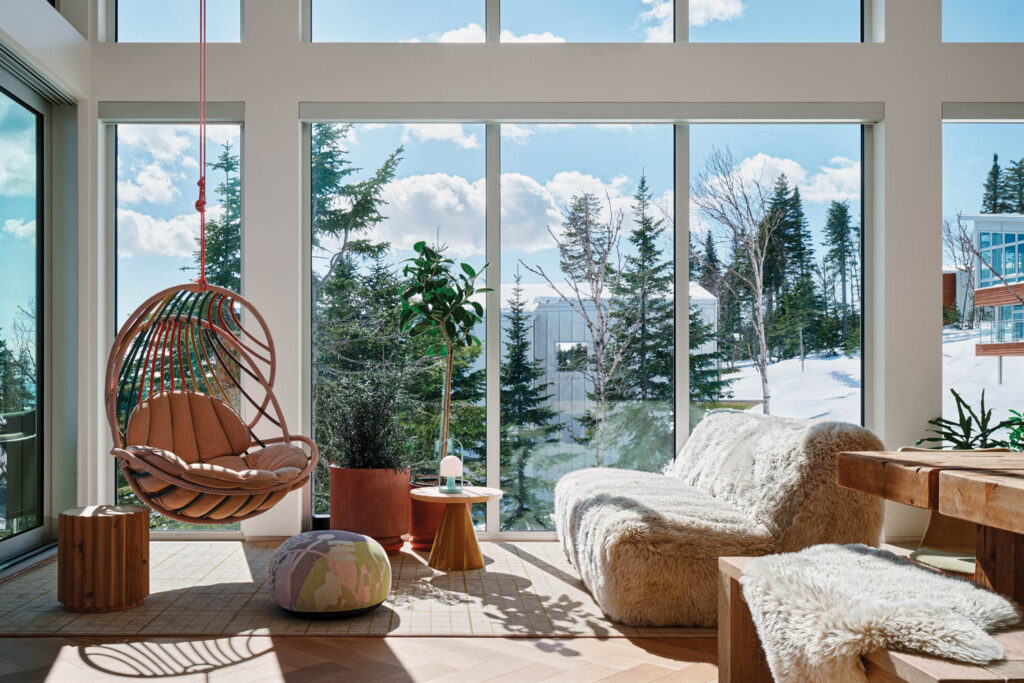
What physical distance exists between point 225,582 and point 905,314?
3.89 meters

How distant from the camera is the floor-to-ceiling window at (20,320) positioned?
12.7 ft

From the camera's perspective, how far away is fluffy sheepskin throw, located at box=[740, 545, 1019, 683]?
4.45ft

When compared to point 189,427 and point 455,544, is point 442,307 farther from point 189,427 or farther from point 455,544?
point 189,427

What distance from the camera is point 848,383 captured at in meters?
4.70

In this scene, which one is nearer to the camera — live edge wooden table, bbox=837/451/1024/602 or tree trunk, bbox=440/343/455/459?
live edge wooden table, bbox=837/451/1024/602

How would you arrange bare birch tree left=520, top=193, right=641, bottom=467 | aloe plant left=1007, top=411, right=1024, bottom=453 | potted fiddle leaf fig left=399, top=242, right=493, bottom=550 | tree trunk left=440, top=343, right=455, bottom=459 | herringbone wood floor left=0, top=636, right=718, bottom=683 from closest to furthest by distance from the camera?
herringbone wood floor left=0, top=636, right=718, bottom=683 < aloe plant left=1007, top=411, right=1024, bottom=453 < potted fiddle leaf fig left=399, top=242, right=493, bottom=550 < tree trunk left=440, top=343, right=455, bottom=459 < bare birch tree left=520, top=193, right=641, bottom=467

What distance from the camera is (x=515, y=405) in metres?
4.68

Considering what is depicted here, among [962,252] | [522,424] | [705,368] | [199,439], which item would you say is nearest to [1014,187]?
[962,252]

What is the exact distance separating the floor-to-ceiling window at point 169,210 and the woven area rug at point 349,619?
1.11m

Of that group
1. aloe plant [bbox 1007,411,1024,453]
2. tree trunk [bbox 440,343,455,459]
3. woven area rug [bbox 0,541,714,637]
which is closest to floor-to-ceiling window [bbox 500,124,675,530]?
tree trunk [bbox 440,343,455,459]

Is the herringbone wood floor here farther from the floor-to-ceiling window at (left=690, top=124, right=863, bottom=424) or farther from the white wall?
the floor-to-ceiling window at (left=690, top=124, right=863, bottom=424)

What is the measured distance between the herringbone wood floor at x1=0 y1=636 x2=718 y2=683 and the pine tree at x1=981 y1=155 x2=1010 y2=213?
341 cm

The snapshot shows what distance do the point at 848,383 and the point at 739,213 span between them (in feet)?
3.93

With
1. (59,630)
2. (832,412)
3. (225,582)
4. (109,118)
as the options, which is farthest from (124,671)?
(832,412)
